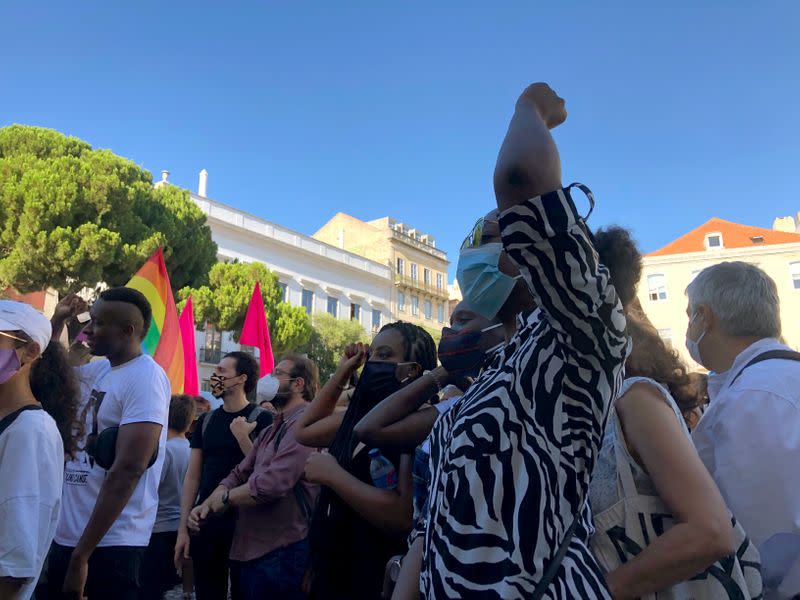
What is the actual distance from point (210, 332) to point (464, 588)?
34509mm

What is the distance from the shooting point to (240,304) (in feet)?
86.1

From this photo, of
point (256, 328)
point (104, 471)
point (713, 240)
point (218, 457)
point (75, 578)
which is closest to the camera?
point (75, 578)

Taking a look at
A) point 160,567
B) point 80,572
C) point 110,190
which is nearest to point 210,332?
point 110,190

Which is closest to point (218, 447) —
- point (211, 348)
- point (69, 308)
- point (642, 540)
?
point (69, 308)

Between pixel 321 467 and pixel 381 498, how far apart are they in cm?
28

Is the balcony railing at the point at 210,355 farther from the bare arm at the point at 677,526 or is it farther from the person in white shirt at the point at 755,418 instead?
the bare arm at the point at 677,526

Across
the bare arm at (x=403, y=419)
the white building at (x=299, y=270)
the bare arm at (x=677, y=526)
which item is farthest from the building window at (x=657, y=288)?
the bare arm at (x=677, y=526)

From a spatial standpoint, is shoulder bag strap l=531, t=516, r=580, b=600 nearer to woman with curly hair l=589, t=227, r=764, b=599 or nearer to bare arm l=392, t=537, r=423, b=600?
woman with curly hair l=589, t=227, r=764, b=599

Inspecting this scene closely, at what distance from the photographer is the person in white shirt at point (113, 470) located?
9.98 ft

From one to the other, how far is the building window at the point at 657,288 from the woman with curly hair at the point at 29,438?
126 feet

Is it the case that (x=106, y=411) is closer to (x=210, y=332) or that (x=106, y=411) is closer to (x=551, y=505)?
(x=551, y=505)

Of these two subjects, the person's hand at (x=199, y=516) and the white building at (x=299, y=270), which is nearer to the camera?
the person's hand at (x=199, y=516)

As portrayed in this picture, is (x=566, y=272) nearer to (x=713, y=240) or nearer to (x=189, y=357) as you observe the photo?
(x=189, y=357)

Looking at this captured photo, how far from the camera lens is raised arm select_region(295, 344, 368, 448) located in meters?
3.12
